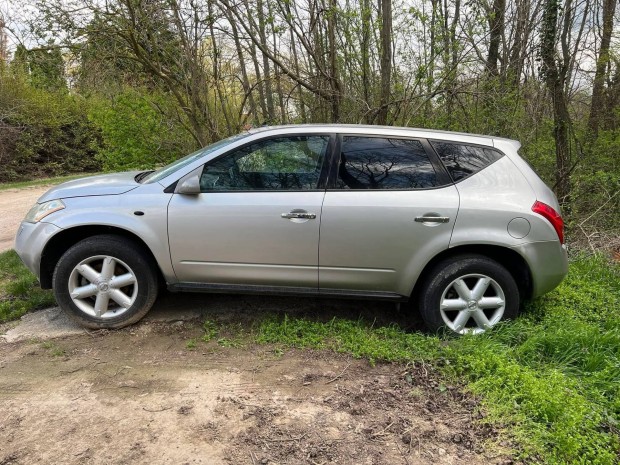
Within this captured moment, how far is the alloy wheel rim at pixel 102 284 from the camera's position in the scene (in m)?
3.49

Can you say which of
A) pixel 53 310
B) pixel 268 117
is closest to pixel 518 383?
pixel 53 310

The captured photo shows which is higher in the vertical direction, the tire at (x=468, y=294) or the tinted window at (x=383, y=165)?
the tinted window at (x=383, y=165)

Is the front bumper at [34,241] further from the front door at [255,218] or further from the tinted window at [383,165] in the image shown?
the tinted window at [383,165]

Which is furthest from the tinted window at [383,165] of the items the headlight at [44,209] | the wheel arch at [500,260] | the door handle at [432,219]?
the headlight at [44,209]

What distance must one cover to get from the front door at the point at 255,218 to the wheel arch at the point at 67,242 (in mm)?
339

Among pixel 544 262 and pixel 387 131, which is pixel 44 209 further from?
pixel 544 262

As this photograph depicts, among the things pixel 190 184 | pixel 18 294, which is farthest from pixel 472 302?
pixel 18 294

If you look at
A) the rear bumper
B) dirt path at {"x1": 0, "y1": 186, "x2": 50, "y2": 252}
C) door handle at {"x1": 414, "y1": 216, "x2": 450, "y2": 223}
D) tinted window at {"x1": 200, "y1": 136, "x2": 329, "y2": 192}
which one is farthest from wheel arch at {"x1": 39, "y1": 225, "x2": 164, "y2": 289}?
dirt path at {"x1": 0, "y1": 186, "x2": 50, "y2": 252}

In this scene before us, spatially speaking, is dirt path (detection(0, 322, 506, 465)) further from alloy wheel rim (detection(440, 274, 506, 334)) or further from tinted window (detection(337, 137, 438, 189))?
tinted window (detection(337, 137, 438, 189))

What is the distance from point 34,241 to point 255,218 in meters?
1.82

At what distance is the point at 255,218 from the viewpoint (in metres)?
3.35

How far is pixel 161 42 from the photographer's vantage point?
22.5 feet

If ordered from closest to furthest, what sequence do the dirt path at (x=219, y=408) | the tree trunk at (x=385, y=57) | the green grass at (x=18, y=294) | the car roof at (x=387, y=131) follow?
1. the dirt path at (x=219, y=408)
2. the car roof at (x=387, y=131)
3. the green grass at (x=18, y=294)
4. the tree trunk at (x=385, y=57)

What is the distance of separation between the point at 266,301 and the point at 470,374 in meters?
1.94
